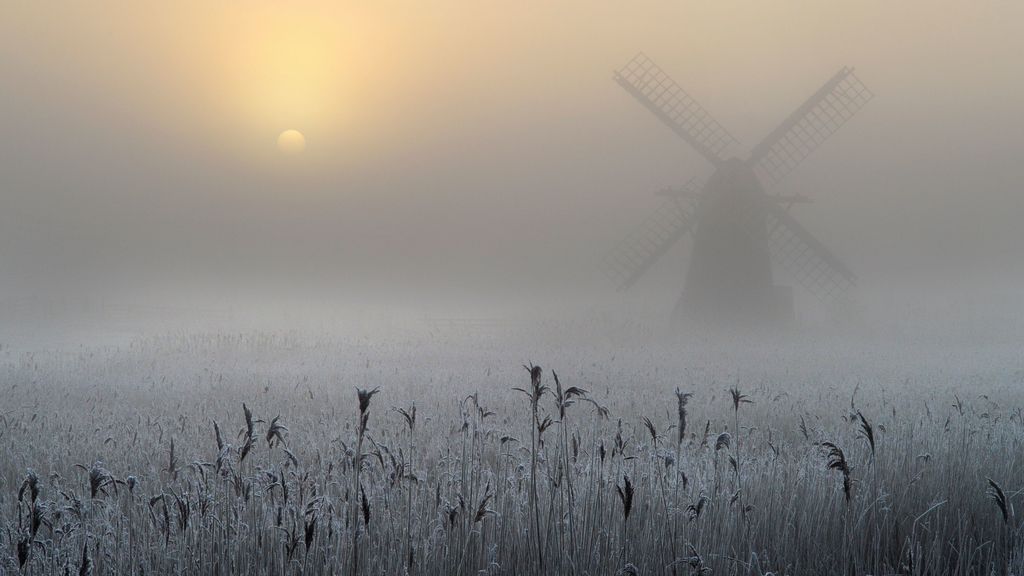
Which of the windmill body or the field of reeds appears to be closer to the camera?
the field of reeds

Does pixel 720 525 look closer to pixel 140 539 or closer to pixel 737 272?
pixel 140 539

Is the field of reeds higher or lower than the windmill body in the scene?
lower

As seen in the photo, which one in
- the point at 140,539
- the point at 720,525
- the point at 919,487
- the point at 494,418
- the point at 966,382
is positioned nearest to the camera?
the point at 140,539

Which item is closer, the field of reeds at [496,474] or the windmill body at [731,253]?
the field of reeds at [496,474]

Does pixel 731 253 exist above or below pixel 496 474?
above

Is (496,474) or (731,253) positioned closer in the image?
(496,474)

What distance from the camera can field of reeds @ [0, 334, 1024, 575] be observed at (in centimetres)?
376

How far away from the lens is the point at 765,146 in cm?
2655

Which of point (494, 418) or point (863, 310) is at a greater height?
point (863, 310)

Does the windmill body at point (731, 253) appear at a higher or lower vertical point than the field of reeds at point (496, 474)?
higher

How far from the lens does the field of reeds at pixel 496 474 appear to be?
3758mm

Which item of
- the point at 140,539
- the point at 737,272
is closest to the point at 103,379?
the point at 140,539

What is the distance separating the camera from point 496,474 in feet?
19.9

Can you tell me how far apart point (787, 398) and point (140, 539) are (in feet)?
31.9
